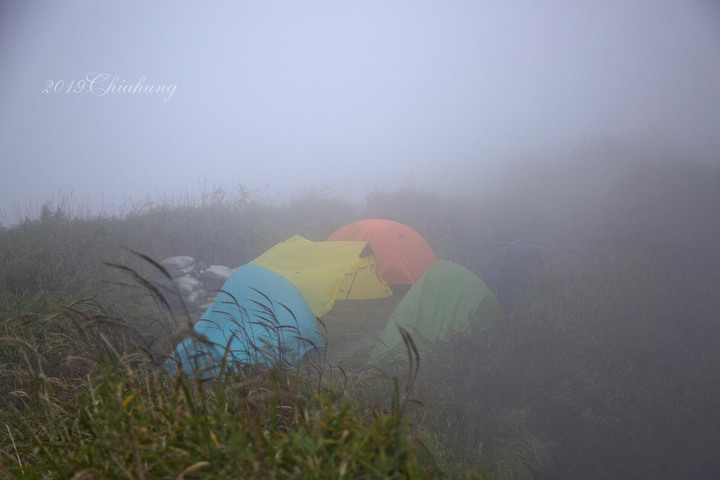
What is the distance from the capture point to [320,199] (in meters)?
15.9

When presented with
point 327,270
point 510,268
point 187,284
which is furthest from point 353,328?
point 187,284

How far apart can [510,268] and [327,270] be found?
3788mm

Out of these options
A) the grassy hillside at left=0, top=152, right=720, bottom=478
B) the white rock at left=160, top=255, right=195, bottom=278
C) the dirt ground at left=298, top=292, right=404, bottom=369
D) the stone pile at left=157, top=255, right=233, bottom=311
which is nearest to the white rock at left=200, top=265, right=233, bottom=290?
the stone pile at left=157, top=255, right=233, bottom=311

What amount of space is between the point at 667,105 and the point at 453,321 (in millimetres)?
11583

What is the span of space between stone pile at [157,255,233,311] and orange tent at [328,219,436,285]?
3.66 m

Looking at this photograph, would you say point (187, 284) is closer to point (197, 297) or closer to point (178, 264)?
point (197, 297)

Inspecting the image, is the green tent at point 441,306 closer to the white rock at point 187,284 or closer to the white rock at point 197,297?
the white rock at point 197,297

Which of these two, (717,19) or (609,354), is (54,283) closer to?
(609,354)

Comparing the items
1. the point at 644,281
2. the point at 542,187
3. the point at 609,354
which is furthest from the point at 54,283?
the point at 542,187

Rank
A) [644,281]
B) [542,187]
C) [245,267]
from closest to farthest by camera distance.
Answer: [644,281] < [245,267] < [542,187]

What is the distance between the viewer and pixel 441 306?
6156mm

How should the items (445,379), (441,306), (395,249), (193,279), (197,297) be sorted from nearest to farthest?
(445,379)
(441,306)
(197,297)
(193,279)
(395,249)

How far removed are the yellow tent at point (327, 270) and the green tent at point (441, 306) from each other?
2.66m

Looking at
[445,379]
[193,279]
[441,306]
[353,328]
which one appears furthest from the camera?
[193,279]
